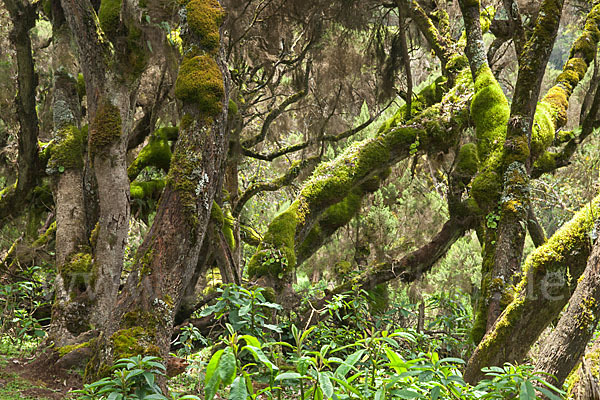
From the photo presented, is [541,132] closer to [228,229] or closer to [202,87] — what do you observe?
[202,87]

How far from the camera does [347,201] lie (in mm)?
7250

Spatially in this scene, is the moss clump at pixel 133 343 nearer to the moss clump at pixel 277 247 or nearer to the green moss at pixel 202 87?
the green moss at pixel 202 87

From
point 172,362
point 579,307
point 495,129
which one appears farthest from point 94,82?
point 579,307

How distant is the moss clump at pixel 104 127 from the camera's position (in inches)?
192

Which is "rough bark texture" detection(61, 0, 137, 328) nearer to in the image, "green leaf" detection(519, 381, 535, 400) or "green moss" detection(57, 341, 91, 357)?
"green moss" detection(57, 341, 91, 357)

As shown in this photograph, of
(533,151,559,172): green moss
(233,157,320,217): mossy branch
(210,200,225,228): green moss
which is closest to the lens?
(210,200,225,228): green moss

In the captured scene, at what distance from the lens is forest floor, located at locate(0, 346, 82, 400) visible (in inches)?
148

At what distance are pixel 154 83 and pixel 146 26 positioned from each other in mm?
3133

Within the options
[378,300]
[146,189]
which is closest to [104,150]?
[146,189]

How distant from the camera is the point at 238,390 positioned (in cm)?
157

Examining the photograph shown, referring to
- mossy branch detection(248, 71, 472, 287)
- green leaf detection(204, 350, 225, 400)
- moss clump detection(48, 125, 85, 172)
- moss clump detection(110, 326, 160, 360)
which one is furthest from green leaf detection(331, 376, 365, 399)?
moss clump detection(48, 125, 85, 172)

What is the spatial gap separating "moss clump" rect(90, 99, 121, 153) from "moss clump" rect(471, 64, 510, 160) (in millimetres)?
3806

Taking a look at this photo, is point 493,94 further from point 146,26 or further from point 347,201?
point 146,26

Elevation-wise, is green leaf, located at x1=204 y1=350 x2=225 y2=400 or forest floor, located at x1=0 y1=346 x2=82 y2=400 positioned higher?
green leaf, located at x1=204 y1=350 x2=225 y2=400
